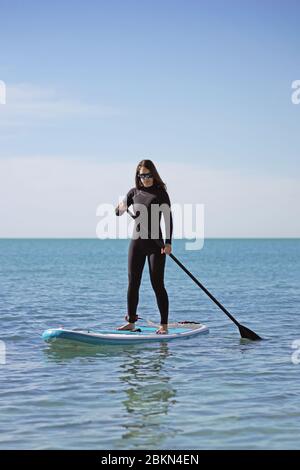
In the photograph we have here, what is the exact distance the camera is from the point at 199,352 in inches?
424

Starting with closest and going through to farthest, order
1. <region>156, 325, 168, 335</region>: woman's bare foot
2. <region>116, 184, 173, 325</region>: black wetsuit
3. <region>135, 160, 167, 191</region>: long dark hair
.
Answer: <region>135, 160, 167, 191</region>: long dark hair
<region>116, 184, 173, 325</region>: black wetsuit
<region>156, 325, 168, 335</region>: woman's bare foot

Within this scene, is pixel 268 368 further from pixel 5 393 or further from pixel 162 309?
pixel 5 393

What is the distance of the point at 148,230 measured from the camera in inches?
419

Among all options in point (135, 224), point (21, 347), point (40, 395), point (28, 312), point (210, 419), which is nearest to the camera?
point (210, 419)

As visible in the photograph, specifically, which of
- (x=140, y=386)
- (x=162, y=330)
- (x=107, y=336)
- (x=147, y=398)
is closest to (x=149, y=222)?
(x=107, y=336)

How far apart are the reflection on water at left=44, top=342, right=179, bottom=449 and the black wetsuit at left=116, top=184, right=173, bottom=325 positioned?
0.92m

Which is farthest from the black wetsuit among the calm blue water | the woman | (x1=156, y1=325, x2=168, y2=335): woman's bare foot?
the calm blue water

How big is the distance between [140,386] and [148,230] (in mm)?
2767

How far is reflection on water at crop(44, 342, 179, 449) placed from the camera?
6.62m

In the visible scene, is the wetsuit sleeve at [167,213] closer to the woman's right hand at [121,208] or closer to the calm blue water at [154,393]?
the woman's right hand at [121,208]

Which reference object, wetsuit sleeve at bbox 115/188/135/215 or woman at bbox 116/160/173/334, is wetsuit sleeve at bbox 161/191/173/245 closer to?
woman at bbox 116/160/173/334

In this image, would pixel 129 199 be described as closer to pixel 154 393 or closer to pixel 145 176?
pixel 145 176
